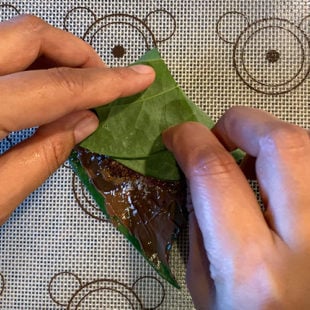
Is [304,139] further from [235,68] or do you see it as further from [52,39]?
[52,39]

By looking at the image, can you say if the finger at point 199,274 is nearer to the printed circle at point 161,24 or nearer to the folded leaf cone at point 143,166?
the folded leaf cone at point 143,166

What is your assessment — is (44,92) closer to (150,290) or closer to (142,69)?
(142,69)

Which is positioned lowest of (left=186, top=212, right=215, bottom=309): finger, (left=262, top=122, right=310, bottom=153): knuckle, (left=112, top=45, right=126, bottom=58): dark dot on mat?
(left=186, top=212, right=215, bottom=309): finger

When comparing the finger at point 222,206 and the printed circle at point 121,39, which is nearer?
the finger at point 222,206

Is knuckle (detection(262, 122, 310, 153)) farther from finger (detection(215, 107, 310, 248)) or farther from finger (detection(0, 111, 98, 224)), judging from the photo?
finger (detection(0, 111, 98, 224))

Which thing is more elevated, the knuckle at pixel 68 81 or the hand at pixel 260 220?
the knuckle at pixel 68 81

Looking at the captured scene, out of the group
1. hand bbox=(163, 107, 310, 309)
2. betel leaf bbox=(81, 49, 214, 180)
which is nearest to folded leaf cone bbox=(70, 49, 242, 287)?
betel leaf bbox=(81, 49, 214, 180)

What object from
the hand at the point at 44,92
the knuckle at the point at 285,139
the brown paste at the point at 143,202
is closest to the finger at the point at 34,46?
the hand at the point at 44,92
